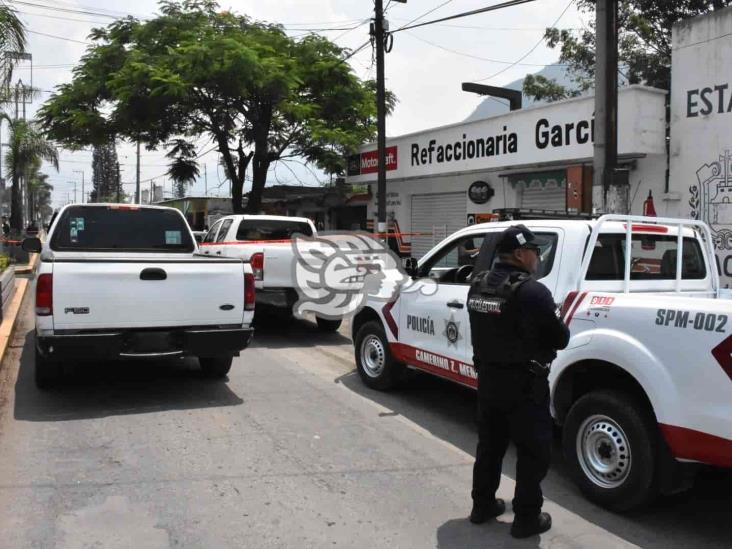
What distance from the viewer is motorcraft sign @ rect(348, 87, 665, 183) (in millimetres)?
11922

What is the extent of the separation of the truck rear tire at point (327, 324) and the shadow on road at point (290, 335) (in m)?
0.10

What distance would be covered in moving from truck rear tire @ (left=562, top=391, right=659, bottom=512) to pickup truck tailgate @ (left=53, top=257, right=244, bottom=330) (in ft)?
10.9

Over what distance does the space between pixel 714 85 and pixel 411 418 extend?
28.1 ft

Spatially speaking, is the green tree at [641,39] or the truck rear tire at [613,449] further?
the green tree at [641,39]

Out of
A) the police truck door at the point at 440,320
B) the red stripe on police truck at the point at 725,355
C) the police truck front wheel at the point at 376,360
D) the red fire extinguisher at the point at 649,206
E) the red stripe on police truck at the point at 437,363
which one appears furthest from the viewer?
the red fire extinguisher at the point at 649,206

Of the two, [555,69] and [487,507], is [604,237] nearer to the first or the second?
[487,507]

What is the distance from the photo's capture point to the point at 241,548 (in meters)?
3.42

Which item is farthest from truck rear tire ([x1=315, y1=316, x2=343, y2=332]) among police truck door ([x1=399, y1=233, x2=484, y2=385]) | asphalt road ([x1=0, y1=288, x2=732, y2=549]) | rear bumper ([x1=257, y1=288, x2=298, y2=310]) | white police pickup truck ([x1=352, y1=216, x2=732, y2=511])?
white police pickup truck ([x1=352, y1=216, x2=732, y2=511])

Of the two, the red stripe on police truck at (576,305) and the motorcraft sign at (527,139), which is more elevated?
the motorcraft sign at (527,139)

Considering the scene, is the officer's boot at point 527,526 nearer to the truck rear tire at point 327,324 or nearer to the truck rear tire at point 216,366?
the truck rear tire at point 216,366

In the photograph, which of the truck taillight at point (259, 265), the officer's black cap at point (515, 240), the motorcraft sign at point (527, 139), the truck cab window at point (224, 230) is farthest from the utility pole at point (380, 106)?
the officer's black cap at point (515, 240)

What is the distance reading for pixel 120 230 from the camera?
304 inches

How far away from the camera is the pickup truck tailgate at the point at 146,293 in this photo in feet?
18.1

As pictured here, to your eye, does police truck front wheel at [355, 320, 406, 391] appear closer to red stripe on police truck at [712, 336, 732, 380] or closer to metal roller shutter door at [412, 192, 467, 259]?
red stripe on police truck at [712, 336, 732, 380]
